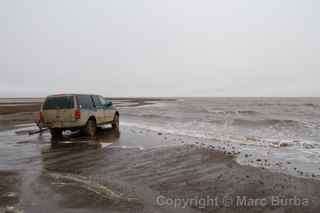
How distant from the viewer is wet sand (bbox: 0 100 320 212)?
4066 millimetres

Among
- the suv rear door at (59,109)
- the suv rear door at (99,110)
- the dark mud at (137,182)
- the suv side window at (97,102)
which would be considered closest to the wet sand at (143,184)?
the dark mud at (137,182)

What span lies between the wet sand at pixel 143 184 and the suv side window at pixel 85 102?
3173mm

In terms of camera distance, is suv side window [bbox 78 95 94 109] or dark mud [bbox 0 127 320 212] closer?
dark mud [bbox 0 127 320 212]

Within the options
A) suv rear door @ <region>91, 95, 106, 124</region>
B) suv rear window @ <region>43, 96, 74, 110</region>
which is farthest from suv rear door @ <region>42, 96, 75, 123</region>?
suv rear door @ <region>91, 95, 106, 124</region>

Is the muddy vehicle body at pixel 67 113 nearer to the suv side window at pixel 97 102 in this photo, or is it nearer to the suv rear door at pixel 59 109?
the suv rear door at pixel 59 109

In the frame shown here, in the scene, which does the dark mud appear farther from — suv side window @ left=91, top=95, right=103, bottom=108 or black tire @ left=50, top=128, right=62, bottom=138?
suv side window @ left=91, top=95, right=103, bottom=108

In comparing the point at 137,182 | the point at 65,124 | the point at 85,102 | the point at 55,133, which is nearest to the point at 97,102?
the point at 85,102

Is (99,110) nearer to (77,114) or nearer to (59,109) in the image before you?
(77,114)

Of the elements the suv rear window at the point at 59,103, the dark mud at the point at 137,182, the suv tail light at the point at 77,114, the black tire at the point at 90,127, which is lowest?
the dark mud at the point at 137,182

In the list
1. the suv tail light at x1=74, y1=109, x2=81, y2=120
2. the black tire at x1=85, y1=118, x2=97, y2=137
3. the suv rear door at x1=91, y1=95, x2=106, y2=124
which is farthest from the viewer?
the suv rear door at x1=91, y1=95, x2=106, y2=124

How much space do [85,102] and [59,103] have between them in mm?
1170

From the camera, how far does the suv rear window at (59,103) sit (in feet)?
35.3

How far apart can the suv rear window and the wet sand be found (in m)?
2.85

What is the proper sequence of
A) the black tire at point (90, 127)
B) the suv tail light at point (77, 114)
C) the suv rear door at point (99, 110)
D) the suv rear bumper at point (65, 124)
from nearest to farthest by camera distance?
1. the suv tail light at point (77, 114)
2. the suv rear bumper at point (65, 124)
3. the black tire at point (90, 127)
4. the suv rear door at point (99, 110)
